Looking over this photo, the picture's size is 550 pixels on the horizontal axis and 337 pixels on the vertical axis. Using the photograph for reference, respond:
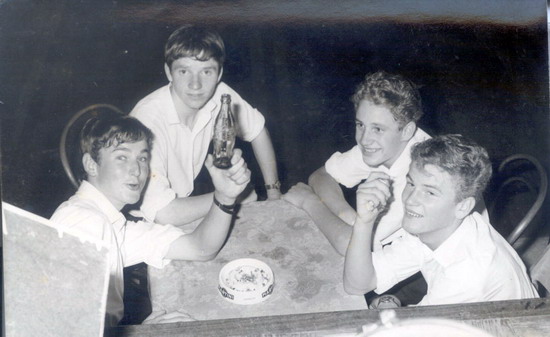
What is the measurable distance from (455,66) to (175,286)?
87 cm

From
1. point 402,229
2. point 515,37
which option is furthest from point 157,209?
point 515,37

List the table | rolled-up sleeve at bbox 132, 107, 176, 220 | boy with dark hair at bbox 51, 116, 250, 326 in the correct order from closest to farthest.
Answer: the table → boy with dark hair at bbox 51, 116, 250, 326 → rolled-up sleeve at bbox 132, 107, 176, 220

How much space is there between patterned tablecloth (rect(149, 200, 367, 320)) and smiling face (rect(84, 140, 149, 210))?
19 cm

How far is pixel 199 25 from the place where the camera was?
4.21 ft

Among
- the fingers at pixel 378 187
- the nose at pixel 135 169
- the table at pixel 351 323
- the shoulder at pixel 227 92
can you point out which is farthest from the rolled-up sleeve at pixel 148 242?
the fingers at pixel 378 187

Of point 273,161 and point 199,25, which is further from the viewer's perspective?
point 273,161

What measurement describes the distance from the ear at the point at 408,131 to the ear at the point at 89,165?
29.2 inches

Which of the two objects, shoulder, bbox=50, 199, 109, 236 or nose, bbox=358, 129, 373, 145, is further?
nose, bbox=358, 129, 373, 145

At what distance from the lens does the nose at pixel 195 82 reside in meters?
1.33

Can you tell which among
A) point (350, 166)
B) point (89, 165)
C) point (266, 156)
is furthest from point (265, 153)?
point (89, 165)

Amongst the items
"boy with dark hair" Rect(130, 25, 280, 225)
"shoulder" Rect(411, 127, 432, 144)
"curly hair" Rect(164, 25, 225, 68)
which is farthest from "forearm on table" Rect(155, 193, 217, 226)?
"shoulder" Rect(411, 127, 432, 144)

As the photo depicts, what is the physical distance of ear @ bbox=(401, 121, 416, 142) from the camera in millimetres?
1351

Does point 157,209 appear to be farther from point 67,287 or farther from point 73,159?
point 67,287

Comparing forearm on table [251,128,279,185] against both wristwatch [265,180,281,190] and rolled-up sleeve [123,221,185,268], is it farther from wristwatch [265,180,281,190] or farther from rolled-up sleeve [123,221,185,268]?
rolled-up sleeve [123,221,185,268]
